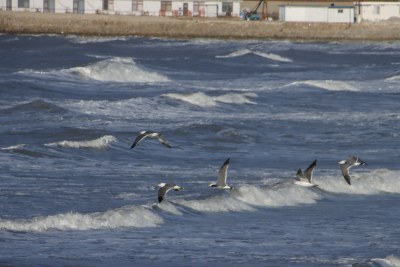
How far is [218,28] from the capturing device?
88.6m

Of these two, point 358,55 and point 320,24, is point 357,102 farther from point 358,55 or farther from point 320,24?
point 320,24

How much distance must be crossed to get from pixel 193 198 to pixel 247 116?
16.6m

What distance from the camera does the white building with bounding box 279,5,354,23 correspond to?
91188mm

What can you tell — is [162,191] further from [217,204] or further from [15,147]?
[15,147]

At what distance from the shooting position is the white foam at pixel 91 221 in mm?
20906

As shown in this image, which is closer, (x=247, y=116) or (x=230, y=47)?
(x=247, y=116)

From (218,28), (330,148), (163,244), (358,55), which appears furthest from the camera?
(218,28)

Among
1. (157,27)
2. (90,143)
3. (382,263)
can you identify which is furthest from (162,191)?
(157,27)

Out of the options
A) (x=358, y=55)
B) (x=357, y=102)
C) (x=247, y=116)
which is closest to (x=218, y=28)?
(x=358, y=55)

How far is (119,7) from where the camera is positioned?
92.4 m

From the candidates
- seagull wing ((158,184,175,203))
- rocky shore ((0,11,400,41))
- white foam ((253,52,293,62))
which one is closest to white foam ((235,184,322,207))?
seagull wing ((158,184,175,203))

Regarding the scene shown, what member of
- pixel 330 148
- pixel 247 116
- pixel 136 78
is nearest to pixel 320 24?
pixel 136 78

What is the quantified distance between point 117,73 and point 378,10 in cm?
4180

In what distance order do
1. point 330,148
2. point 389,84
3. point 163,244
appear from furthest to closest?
point 389,84 → point 330,148 → point 163,244
